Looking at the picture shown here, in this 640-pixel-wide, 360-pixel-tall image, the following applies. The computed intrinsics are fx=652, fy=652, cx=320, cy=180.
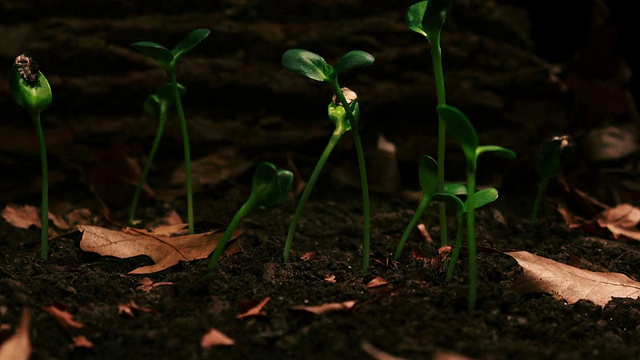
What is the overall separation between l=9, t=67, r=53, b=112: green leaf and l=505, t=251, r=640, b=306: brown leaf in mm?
1179

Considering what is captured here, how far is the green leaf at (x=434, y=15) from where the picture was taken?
1380 mm

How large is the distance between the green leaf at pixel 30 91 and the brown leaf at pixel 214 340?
0.79 meters

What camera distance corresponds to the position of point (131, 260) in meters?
1.65

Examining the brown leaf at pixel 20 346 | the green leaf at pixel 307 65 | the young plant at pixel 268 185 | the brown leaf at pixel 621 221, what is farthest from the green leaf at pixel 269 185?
the brown leaf at pixel 621 221

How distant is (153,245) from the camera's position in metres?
1.67

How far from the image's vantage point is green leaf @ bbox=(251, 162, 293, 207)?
54.2 inches

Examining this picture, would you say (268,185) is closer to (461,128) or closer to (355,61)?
(355,61)

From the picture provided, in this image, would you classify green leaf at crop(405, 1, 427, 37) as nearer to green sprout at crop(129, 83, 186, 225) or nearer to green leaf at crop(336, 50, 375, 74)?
green leaf at crop(336, 50, 375, 74)

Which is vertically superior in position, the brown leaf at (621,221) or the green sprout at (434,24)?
the green sprout at (434,24)

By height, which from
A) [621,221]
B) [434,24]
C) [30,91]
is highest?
[434,24]

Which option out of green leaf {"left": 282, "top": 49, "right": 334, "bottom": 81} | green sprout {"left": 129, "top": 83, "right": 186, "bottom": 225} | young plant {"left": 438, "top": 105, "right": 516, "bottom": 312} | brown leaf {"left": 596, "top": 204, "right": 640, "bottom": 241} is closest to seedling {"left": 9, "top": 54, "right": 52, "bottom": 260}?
green sprout {"left": 129, "top": 83, "right": 186, "bottom": 225}

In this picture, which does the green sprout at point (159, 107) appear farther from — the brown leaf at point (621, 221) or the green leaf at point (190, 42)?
the brown leaf at point (621, 221)

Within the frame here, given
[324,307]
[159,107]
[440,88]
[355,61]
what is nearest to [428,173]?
[440,88]

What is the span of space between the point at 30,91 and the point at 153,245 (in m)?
0.48
